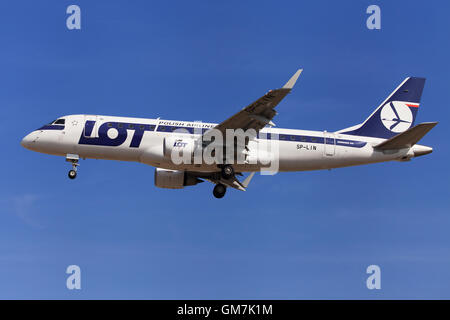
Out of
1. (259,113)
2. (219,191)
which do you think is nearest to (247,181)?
(219,191)

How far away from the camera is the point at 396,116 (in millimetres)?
44844

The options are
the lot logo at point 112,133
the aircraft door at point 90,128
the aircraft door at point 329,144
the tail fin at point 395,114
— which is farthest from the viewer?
the tail fin at point 395,114

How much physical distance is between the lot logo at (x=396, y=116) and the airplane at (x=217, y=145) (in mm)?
1548

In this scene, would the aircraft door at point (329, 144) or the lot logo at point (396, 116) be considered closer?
the aircraft door at point (329, 144)

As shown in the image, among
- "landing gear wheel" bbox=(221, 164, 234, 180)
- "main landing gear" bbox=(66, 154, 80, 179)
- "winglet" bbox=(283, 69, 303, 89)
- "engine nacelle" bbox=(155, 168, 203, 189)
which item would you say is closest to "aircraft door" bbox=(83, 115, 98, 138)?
"main landing gear" bbox=(66, 154, 80, 179)

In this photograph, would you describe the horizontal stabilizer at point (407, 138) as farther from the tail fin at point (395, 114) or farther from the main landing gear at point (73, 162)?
the main landing gear at point (73, 162)

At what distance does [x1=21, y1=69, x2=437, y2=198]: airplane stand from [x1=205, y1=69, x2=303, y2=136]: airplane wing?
10 centimetres

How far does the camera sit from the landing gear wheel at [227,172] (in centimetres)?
4134

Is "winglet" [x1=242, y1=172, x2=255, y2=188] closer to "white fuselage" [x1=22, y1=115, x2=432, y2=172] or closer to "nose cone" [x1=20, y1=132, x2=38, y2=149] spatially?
"white fuselage" [x1=22, y1=115, x2=432, y2=172]

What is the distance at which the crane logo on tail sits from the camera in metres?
44.5

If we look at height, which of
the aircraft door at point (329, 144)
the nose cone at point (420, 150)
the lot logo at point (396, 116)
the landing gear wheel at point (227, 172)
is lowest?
the landing gear wheel at point (227, 172)

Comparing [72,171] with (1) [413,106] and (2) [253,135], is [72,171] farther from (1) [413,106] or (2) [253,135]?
(1) [413,106]

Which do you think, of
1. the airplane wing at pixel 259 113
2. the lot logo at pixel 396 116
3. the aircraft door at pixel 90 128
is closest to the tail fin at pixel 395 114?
the lot logo at pixel 396 116

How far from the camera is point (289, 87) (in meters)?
35.6
